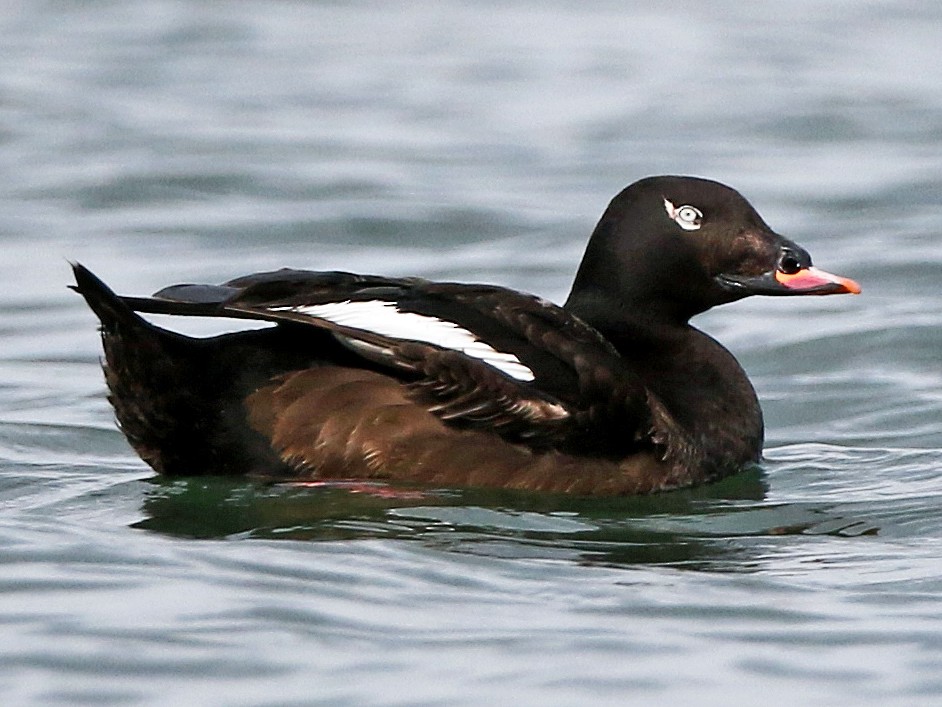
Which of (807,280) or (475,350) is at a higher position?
Answer: (807,280)

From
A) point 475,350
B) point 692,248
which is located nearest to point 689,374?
point 692,248

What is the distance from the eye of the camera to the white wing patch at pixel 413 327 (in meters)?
6.40

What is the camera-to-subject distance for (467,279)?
10648 mm

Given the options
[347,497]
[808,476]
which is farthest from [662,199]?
[347,497]

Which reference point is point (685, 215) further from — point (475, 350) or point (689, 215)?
point (475, 350)

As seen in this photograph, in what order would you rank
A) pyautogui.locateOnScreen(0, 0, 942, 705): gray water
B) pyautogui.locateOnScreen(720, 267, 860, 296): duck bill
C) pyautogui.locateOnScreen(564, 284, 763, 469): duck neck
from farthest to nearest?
pyautogui.locateOnScreen(720, 267, 860, 296): duck bill < pyautogui.locateOnScreen(564, 284, 763, 469): duck neck < pyautogui.locateOnScreen(0, 0, 942, 705): gray water

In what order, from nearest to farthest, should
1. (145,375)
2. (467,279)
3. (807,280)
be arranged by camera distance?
(145,375)
(807,280)
(467,279)

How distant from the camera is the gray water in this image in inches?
205

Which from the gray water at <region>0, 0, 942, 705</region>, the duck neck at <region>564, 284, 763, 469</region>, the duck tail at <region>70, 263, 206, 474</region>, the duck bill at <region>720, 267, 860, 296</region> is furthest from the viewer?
the duck bill at <region>720, 267, 860, 296</region>

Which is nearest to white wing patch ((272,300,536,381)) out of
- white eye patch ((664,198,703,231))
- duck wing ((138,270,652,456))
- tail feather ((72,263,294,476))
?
duck wing ((138,270,652,456))

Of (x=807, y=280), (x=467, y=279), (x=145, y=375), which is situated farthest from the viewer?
(x=467, y=279)

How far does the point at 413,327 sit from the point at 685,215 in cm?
115

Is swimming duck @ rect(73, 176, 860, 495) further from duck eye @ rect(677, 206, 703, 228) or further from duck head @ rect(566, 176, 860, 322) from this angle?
duck eye @ rect(677, 206, 703, 228)

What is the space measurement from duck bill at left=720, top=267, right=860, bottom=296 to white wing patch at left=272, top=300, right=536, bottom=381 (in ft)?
3.33
